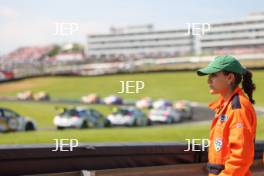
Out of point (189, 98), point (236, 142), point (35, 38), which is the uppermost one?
point (35, 38)

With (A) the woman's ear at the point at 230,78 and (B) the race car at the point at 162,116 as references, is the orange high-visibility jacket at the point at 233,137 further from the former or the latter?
(B) the race car at the point at 162,116

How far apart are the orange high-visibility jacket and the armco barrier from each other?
122 cm

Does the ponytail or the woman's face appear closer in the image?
the woman's face

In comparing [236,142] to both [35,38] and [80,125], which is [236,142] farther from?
[80,125]

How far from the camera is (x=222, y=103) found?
3512mm

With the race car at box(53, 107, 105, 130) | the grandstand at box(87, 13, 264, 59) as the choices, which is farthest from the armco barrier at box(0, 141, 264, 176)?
the race car at box(53, 107, 105, 130)

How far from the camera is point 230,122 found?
3266mm

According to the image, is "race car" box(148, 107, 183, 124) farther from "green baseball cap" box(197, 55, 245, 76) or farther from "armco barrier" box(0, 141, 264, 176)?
"green baseball cap" box(197, 55, 245, 76)

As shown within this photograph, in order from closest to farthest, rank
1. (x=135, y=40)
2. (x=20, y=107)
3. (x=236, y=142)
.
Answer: (x=236, y=142) < (x=135, y=40) < (x=20, y=107)

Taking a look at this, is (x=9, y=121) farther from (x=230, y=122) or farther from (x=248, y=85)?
(x=230, y=122)

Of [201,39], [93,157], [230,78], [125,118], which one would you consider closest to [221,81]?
[230,78]

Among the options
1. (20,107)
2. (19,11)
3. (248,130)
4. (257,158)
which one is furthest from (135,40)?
(248,130)

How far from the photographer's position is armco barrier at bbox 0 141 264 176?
13.5 feet

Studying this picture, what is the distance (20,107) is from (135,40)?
15.9 m
